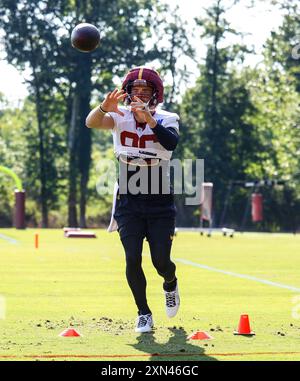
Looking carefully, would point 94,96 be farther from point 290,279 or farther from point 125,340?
point 125,340

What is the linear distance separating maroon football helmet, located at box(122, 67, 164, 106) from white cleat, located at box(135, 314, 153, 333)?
6.10 ft

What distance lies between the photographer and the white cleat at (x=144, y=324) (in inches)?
337

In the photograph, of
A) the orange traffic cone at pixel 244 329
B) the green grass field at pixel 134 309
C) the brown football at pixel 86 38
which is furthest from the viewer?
the brown football at pixel 86 38

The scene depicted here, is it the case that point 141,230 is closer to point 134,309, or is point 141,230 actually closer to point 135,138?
point 135,138

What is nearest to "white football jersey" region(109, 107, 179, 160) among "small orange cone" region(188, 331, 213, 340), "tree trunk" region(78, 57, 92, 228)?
"small orange cone" region(188, 331, 213, 340)

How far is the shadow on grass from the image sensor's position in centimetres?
703

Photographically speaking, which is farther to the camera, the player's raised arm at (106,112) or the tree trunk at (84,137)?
the tree trunk at (84,137)

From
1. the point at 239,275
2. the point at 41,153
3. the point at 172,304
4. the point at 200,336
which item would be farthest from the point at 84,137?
the point at 200,336

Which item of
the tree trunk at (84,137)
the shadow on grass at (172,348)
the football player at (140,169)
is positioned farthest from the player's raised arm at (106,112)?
the tree trunk at (84,137)

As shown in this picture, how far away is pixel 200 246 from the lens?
2522cm

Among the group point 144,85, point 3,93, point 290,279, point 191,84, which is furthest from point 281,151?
point 144,85

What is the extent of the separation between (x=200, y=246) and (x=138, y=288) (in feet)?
53.7

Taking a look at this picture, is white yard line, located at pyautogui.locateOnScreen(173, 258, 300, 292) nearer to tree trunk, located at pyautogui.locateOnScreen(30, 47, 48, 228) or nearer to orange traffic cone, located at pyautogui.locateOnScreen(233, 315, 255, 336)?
orange traffic cone, located at pyautogui.locateOnScreen(233, 315, 255, 336)

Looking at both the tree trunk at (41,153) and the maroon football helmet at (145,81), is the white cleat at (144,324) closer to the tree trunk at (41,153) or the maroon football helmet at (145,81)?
the maroon football helmet at (145,81)
